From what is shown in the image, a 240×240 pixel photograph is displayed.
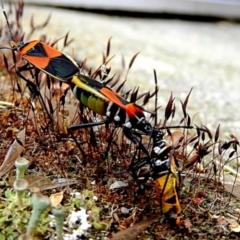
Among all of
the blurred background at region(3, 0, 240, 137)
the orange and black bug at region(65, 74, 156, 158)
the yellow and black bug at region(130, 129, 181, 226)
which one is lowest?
the blurred background at region(3, 0, 240, 137)

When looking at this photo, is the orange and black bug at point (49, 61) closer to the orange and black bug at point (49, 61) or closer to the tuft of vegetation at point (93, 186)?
the orange and black bug at point (49, 61)

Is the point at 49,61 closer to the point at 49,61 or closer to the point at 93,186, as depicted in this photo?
the point at 49,61

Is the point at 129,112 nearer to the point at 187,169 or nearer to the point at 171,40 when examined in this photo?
the point at 187,169

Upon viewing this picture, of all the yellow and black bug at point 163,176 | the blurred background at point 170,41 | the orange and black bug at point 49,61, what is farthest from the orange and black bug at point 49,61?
the blurred background at point 170,41

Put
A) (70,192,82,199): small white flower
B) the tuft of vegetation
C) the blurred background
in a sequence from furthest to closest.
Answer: the blurred background
(70,192,82,199): small white flower
the tuft of vegetation

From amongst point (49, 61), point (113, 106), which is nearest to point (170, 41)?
point (49, 61)

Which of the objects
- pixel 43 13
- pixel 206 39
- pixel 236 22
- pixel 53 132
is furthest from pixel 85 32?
pixel 53 132

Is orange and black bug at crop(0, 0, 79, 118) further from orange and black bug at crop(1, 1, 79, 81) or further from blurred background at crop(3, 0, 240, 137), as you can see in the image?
blurred background at crop(3, 0, 240, 137)

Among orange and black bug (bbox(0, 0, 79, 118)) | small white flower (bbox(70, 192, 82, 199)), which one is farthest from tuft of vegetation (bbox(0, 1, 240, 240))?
orange and black bug (bbox(0, 0, 79, 118))

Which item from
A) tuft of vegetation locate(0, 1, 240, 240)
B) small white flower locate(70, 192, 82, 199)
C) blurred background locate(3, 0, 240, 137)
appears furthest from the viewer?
blurred background locate(3, 0, 240, 137)
